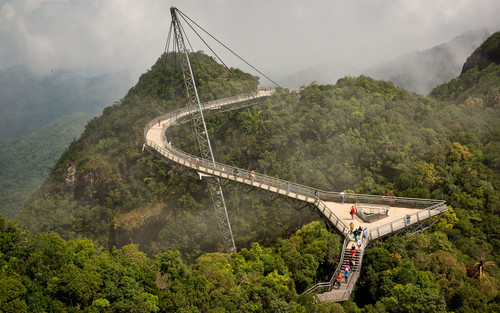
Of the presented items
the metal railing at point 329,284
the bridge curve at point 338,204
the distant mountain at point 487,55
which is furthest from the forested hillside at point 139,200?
the distant mountain at point 487,55

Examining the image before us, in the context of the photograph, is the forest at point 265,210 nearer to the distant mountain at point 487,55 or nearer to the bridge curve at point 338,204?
the bridge curve at point 338,204

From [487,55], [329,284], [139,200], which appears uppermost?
[487,55]

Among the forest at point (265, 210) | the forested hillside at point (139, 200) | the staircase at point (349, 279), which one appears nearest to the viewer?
the forest at point (265, 210)

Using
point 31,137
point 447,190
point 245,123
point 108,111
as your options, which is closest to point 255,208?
point 245,123

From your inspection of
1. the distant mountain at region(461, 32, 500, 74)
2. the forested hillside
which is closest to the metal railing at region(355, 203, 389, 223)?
the forested hillside

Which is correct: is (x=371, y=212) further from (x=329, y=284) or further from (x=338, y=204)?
(x=329, y=284)

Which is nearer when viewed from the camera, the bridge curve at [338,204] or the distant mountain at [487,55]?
the bridge curve at [338,204]

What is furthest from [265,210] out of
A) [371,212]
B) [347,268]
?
[347,268]

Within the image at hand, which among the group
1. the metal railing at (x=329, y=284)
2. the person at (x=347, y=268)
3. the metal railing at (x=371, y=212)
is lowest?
the metal railing at (x=329, y=284)
